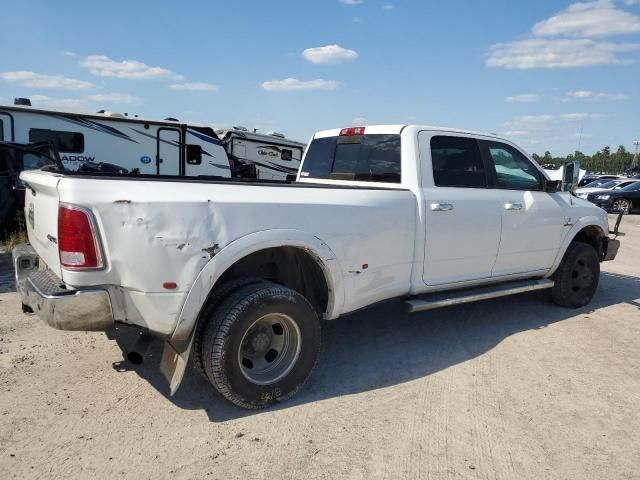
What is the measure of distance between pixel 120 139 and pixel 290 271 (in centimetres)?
941

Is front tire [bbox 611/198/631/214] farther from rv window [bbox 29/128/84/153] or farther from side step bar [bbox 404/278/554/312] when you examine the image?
rv window [bbox 29/128/84/153]

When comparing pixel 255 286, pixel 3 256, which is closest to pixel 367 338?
pixel 255 286

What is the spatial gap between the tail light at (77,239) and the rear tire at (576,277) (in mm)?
4997

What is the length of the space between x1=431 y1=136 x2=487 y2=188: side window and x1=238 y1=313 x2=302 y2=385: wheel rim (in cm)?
188

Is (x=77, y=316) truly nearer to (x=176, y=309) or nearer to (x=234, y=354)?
(x=176, y=309)

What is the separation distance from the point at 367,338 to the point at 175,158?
931cm

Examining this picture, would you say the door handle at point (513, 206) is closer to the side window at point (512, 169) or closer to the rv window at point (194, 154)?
the side window at point (512, 169)

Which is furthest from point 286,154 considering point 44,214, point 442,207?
point 44,214

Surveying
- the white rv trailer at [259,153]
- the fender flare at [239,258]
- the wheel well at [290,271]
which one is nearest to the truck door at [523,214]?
the wheel well at [290,271]

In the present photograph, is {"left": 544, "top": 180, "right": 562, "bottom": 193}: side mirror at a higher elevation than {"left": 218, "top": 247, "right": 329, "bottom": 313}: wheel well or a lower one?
higher

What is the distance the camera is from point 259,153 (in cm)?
1562

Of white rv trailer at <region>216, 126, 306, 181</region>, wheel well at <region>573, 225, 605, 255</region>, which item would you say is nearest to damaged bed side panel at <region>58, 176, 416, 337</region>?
wheel well at <region>573, 225, 605, 255</region>

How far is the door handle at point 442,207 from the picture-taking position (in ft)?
13.8

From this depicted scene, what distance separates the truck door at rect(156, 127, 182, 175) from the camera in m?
12.3
